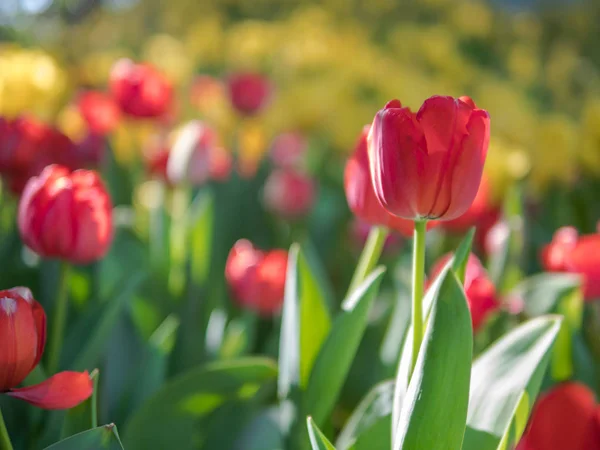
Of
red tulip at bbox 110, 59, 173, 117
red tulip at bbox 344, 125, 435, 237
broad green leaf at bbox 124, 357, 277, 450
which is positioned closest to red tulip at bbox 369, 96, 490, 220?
red tulip at bbox 344, 125, 435, 237

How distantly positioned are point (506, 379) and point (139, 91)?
0.75 m

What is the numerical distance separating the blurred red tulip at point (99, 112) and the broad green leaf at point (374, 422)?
Answer: 80cm

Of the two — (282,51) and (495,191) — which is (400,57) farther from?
(495,191)

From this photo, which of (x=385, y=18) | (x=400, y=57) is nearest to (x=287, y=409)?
(x=400, y=57)

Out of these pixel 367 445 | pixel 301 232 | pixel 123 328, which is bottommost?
pixel 301 232

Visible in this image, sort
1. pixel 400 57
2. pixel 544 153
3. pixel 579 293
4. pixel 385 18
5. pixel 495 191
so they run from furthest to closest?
pixel 385 18
pixel 400 57
pixel 544 153
pixel 495 191
pixel 579 293

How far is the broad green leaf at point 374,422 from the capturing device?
44cm

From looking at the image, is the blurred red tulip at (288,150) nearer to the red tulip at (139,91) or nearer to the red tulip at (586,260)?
the red tulip at (139,91)

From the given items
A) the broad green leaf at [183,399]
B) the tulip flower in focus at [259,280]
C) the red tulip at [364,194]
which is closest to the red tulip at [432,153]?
the red tulip at [364,194]

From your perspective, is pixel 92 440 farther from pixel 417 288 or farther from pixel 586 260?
pixel 586 260

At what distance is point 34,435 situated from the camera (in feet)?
1.69

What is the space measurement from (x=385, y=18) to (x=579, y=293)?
2268 mm

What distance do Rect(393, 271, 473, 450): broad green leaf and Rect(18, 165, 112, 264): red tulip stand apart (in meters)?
0.30

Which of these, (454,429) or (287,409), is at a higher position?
(454,429)
